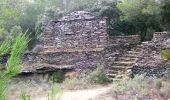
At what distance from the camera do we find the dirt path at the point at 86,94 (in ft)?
40.0

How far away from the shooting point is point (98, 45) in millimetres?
16547

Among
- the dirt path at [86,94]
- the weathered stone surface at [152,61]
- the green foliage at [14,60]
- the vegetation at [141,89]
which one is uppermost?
the green foliage at [14,60]

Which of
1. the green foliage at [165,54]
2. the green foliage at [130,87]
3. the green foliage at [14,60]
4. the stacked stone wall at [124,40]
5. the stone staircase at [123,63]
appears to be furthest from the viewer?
the stacked stone wall at [124,40]

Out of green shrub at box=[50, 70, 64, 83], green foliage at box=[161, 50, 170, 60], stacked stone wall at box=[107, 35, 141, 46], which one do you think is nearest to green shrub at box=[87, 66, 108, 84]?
green shrub at box=[50, 70, 64, 83]

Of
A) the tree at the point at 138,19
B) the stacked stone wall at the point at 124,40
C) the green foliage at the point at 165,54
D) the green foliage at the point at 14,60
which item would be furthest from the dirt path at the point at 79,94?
the green foliage at the point at 14,60

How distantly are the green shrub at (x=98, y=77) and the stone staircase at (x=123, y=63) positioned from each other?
0.38 m

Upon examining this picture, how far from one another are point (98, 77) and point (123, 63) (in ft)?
5.28

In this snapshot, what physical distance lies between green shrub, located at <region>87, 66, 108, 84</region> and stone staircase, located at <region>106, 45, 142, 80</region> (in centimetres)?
38

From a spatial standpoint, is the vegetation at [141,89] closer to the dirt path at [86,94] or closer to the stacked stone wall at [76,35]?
the dirt path at [86,94]

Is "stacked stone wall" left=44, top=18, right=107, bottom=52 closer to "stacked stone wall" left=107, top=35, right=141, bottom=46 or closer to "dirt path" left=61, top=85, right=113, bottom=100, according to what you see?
A: "stacked stone wall" left=107, top=35, right=141, bottom=46

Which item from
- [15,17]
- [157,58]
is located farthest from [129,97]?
[15,17]

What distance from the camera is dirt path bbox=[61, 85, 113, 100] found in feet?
40.0

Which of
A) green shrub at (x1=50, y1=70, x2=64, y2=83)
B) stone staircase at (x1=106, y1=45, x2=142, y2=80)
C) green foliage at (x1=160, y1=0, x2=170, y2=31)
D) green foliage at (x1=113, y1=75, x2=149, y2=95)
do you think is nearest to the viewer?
green foliage at (x1=113, y1=75, x2=149, y2=95)

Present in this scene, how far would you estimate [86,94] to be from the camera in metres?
12.6
